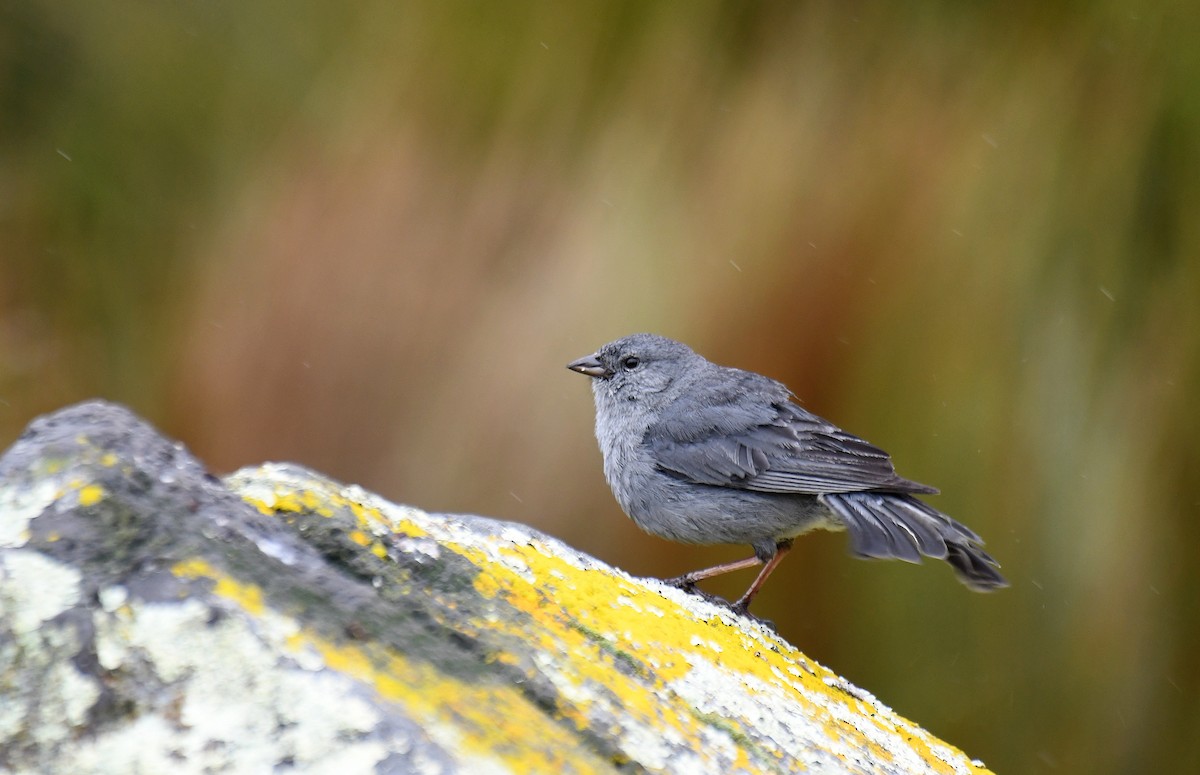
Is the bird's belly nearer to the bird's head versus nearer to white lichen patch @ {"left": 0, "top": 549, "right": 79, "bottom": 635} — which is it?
the bird's head

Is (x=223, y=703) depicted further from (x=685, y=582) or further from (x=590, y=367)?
(x=590, y=367)

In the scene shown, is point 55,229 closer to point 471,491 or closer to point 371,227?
point 371,227

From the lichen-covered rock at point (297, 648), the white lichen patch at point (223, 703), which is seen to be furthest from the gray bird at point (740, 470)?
the white lichen patch at point (223, 703)

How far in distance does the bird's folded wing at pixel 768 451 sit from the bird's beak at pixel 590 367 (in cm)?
38

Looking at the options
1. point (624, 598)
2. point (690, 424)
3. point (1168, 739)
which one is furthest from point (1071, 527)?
point (624, 598)

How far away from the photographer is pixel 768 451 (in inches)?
167

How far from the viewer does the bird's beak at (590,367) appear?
185 inches

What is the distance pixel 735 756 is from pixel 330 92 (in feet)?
12.1

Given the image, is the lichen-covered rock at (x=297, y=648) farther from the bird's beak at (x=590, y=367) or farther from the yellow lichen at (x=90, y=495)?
the bird's beak at (x=590, y=367)

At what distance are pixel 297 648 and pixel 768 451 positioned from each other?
9.25 feet

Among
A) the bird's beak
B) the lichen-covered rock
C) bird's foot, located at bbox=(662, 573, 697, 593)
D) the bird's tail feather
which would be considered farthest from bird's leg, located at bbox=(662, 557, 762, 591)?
the lichen-covered rock

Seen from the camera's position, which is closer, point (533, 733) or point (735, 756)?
point (533, 733)

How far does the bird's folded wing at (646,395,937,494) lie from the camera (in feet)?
13.1

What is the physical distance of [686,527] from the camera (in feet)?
13.8
